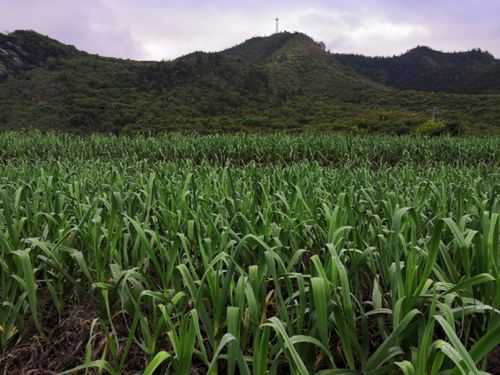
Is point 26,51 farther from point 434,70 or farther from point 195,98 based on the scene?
point 434,70

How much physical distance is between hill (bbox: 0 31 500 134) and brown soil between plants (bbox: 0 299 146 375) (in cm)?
2473

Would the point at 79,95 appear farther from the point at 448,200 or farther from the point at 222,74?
the point at 448,200

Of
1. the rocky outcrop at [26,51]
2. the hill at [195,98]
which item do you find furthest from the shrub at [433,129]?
the rocky outcrop at [26,51]

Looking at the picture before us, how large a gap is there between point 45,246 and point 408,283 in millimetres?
1158

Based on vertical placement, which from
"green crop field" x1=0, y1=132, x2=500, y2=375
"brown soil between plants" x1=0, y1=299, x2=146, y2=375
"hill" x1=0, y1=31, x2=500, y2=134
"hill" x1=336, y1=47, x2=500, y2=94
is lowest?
"brown soil between plants" x1=0, y1=299, x2=146, y2=375

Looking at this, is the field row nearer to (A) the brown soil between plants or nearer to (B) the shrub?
(A) the brown soil between plants

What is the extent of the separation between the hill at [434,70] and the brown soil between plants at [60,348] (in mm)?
60755

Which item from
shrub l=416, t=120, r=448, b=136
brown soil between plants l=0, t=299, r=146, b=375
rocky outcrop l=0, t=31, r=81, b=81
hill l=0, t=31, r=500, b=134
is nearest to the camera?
brown soil between plants l=0, t=299, r=146, b=375

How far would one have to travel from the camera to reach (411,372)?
2.65 ft

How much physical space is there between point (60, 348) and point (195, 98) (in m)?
38.2

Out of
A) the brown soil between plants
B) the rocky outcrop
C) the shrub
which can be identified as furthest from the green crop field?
the rocky outcrop

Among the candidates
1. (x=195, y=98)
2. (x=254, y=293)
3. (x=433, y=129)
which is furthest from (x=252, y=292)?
(x=195, y=98)

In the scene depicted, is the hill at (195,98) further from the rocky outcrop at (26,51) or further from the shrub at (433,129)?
the shrub at (433,129)

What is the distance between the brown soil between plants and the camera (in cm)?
122
